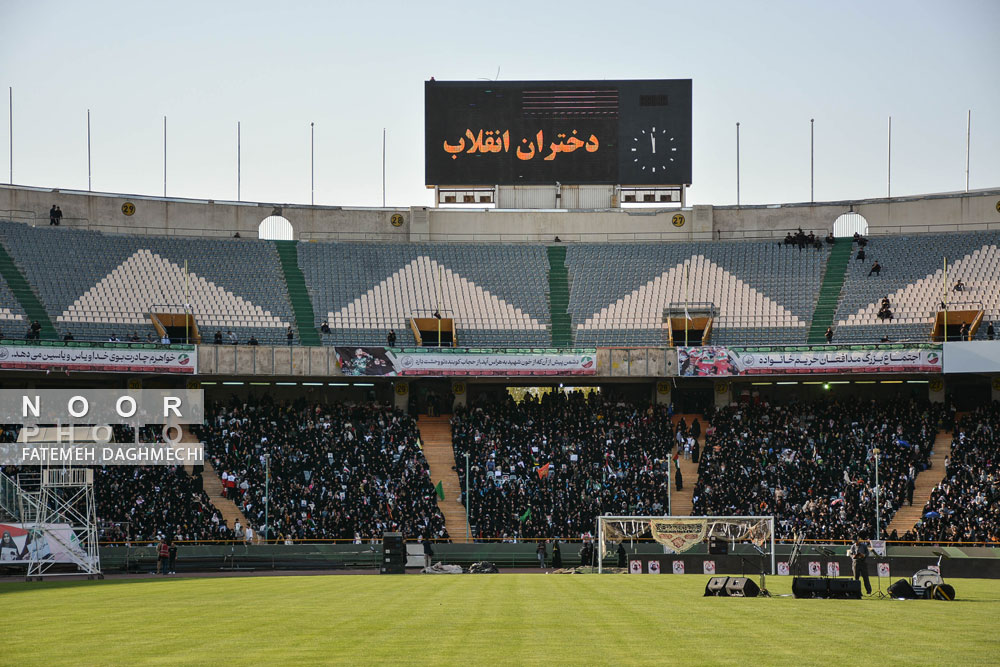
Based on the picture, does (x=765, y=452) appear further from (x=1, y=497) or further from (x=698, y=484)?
(x=1, y=497)

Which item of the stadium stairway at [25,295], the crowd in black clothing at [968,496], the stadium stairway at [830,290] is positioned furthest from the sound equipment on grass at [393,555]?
the stadium stairway at [830,290]

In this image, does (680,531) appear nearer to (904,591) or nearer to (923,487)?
(923,487)

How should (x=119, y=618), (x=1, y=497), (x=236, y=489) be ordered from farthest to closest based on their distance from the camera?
1. (x=236, y=489)
2. (x=1, y=497)
3. (x=119, y=618)

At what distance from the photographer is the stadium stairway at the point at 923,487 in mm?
47000

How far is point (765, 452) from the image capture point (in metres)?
50.3

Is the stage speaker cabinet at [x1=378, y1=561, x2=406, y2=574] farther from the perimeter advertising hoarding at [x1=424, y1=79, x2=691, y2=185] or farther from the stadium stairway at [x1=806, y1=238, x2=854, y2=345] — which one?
the perimeter advertising hoarding at [x1=424, y1=79, x2=691, y2=185]

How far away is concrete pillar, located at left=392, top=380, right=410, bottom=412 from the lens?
57344 mm

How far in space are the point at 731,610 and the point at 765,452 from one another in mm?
28237

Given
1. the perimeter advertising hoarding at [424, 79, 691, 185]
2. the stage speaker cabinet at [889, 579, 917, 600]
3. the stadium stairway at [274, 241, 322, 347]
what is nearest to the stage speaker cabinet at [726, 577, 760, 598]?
the stage speaker cabinet at [889, 579, 917, 600]

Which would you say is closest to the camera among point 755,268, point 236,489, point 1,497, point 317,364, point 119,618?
point 119,618

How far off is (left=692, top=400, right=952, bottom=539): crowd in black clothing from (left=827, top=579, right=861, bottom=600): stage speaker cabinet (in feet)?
65.7

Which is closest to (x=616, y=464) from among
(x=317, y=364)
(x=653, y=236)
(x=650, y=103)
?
(x=317, y=364)

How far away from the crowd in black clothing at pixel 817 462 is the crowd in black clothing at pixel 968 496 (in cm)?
162

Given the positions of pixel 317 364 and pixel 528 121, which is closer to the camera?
pixel 317 364
